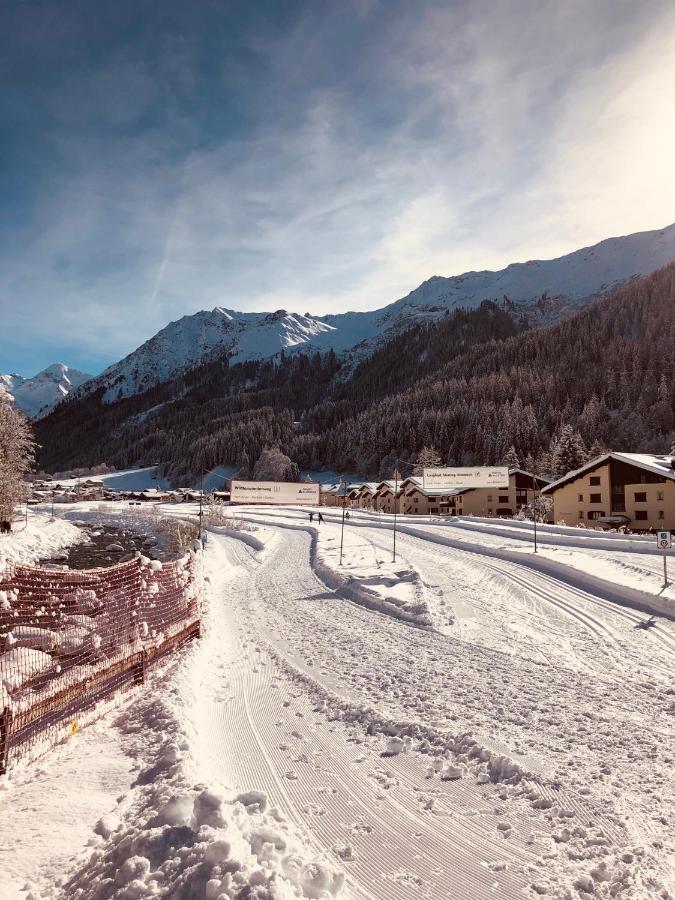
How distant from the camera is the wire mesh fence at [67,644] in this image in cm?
593

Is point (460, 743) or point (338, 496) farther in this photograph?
point (338, 496)

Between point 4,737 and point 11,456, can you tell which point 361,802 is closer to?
point 4,737

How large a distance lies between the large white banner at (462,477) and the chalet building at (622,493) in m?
7.19

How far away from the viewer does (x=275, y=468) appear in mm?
142375

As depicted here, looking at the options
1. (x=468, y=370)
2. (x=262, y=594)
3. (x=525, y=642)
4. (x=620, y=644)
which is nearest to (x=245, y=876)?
(x=525, y=642)

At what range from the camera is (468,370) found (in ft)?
618

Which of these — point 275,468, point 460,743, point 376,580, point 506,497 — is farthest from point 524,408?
point 460,743

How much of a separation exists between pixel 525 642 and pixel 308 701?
5496 millimetres

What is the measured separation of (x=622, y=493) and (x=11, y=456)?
175 feet

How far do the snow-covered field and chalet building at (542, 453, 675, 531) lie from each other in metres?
33.8

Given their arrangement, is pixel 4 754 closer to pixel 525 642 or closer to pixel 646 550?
pixel 525 642

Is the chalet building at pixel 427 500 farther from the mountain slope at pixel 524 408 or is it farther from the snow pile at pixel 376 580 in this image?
the snow pile at pixel 376 580

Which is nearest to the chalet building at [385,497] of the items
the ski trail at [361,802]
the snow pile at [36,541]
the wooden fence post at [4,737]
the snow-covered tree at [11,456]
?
the snow pile at [36,541]

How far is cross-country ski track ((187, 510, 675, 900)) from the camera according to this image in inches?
160
